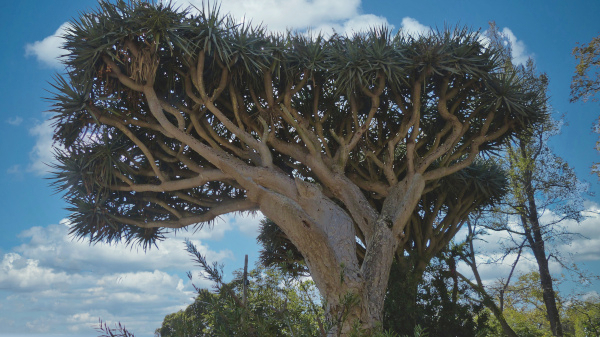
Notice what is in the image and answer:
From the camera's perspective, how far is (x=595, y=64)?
11.2 meters

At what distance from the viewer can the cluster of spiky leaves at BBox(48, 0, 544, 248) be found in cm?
857

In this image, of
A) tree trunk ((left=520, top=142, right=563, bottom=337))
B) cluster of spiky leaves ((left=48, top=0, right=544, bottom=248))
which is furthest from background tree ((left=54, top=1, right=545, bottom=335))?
tree trunk ((left=520, top=142, right=563, bottom=337))

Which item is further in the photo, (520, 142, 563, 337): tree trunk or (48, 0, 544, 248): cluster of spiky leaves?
(520, 142, 563, 337): tree trunk

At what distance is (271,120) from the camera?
9281mm

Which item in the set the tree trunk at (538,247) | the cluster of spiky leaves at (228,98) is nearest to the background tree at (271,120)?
the cluster of spiky leaves at (228,98)

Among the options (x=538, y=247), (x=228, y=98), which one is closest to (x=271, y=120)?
(x=228, y=98)

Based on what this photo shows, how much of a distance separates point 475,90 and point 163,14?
19.8 feet

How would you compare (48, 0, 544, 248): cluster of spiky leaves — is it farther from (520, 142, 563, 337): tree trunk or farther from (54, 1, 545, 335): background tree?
(520, 142, 563, 337): tree trunk

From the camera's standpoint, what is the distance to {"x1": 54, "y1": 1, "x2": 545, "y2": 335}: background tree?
8.23 metres

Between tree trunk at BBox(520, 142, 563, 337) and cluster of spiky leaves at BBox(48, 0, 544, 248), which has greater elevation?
cluster of spiky leaves at BBox(48, 0, 544, 248)

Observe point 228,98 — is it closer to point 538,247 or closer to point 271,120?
point 271,120

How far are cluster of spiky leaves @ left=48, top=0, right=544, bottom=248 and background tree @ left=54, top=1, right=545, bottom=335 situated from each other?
0.10 feet

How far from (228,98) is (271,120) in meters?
1.14

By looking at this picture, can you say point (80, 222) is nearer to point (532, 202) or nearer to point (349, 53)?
point (349, 53)
